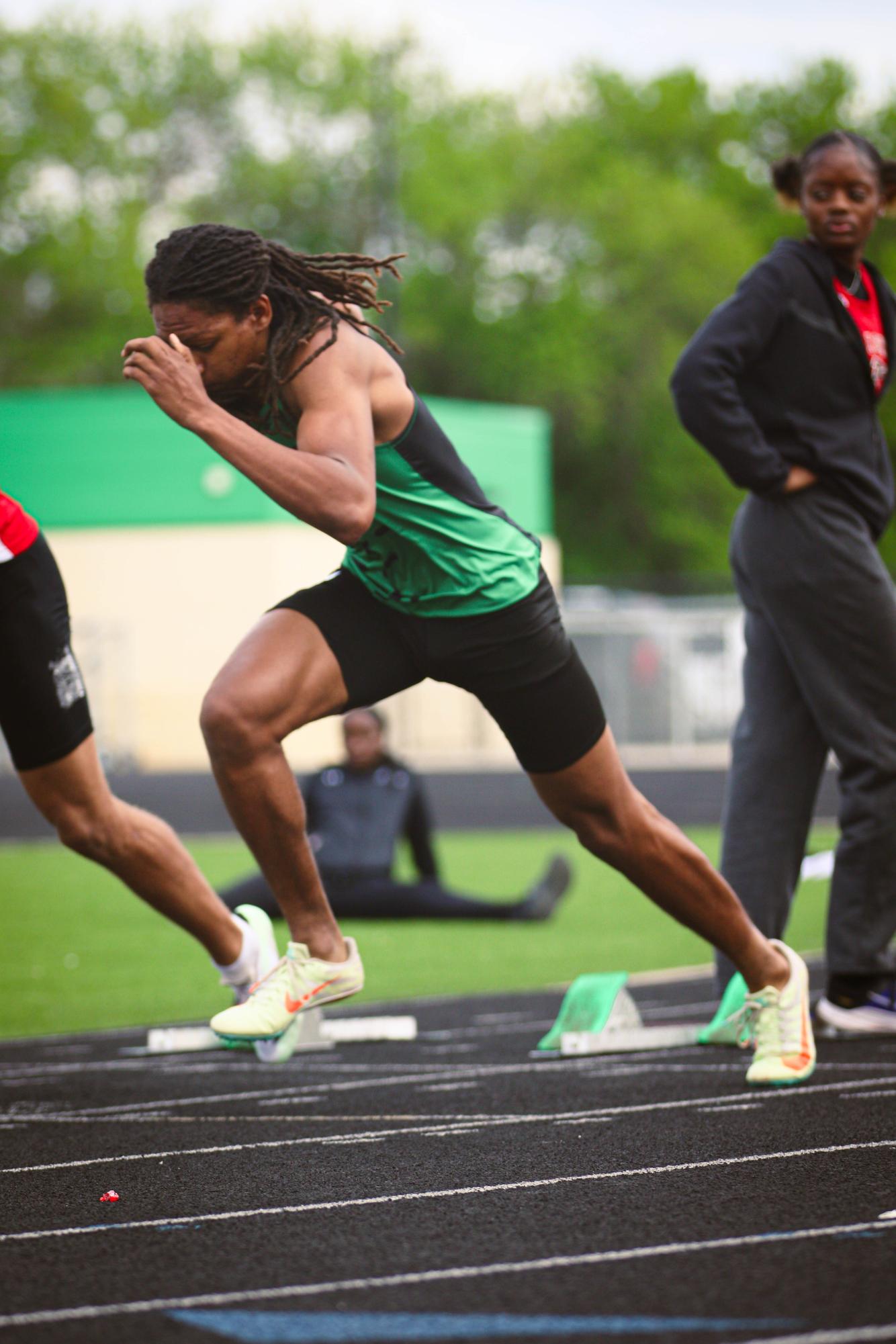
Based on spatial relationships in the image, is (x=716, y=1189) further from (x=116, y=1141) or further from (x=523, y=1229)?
(x=116, y=1141)

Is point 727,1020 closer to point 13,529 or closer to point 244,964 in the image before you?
point 244,964

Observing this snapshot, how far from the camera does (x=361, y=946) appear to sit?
337 inches

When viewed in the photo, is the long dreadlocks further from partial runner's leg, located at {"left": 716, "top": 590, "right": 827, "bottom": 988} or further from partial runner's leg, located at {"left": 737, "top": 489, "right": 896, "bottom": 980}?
partial runner's leg, located at {"left": 716, "top": 590, "right": 827, "bottom": 988}

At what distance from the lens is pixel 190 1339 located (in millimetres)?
2219

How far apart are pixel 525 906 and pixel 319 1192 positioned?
6.29 metres

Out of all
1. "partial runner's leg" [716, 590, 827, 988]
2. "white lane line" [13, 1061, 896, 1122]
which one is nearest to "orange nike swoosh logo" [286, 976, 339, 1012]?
"white lane line" [13, 1061, 896, 1122]

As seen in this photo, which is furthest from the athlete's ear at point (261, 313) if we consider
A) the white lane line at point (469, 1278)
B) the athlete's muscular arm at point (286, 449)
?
the white lane line at point (469, 1278)

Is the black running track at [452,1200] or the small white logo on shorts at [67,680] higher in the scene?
the small white logo on shorts at [67,680]

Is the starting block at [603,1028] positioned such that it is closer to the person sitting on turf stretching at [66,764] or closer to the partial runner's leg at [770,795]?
the partial runner's leg at [770,795]

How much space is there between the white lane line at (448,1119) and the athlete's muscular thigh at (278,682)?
821mm

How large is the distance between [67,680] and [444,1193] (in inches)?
66.4

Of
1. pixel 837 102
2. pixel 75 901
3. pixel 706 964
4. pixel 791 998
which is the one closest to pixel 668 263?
pixel 837 102

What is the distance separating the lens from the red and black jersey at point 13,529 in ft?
13.8

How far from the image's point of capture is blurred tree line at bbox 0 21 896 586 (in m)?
44.8
